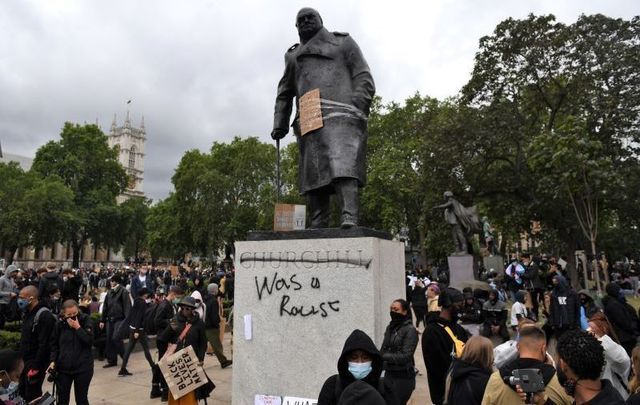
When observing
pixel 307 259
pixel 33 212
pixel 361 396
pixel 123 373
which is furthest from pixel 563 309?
pixel 33 212

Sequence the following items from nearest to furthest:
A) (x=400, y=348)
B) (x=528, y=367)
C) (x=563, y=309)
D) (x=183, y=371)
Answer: (x=528, y=367)
(x=400, y=348)
(x=183, y=371)
(x=563, y=309)

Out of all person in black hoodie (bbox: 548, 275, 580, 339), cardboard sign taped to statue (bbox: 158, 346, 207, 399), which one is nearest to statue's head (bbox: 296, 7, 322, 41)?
cardboard sign taped to statue (bbox: 158, 346, 207, 399)

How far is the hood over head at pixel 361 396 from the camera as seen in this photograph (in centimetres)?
215

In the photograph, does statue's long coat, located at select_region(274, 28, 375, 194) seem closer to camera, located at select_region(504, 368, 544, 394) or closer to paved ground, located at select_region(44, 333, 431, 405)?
camera, located at select_region(504, 368, 544, 394)

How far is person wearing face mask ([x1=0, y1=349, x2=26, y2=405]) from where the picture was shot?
10.1 feet

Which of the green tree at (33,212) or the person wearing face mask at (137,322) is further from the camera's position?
the green tree at (33,212)

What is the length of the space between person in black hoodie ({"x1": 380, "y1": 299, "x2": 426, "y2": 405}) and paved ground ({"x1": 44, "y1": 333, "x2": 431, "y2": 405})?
192 centimetres

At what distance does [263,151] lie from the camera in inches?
1625

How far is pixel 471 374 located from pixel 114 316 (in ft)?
26.5

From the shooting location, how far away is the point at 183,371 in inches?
202

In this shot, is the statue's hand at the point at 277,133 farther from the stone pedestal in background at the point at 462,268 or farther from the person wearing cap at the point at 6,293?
the stone pedestal in background at the point at 462,268

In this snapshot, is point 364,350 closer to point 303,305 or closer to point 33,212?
point 303,305

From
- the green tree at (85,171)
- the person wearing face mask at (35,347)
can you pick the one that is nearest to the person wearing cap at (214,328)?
the person wearing face mask at (35,347)

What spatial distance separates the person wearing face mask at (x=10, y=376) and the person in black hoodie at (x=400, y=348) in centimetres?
288
